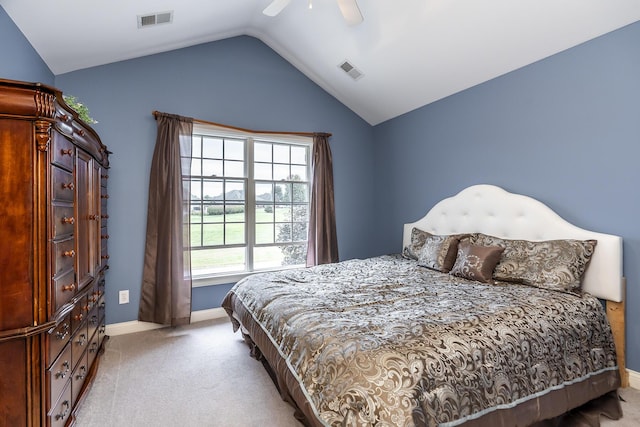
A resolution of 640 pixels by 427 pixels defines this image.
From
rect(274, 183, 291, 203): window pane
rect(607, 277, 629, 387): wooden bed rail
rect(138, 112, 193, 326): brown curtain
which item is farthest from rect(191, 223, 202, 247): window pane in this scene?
rect(607, 277, 629, 387): wooden bed rail

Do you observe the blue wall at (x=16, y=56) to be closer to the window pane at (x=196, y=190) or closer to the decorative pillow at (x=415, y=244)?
the window pane at (x=196, y=190)

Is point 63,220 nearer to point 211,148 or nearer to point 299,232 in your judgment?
point 211,148

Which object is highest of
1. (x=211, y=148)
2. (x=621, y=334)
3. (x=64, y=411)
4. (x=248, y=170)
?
(x=211, y=148)

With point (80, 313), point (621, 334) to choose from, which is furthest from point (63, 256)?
point (621, 334)

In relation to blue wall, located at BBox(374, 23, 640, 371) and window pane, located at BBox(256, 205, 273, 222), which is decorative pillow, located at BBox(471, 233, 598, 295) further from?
window pane, located at BBox(256, 205, 273, 222)

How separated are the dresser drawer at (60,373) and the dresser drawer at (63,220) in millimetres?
614

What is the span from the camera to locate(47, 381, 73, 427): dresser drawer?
4.80 feet

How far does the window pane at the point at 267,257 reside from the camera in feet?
13.0

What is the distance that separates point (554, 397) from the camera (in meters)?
1.65

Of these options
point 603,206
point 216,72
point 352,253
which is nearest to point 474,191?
point 603,206

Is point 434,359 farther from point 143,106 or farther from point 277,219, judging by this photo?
point 143,106

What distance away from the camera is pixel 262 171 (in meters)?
3.96

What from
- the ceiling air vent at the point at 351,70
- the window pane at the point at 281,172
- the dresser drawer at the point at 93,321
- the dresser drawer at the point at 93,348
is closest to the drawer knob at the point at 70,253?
the dresser drawer at the point at 93,321

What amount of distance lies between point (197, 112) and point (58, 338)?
2612mm
